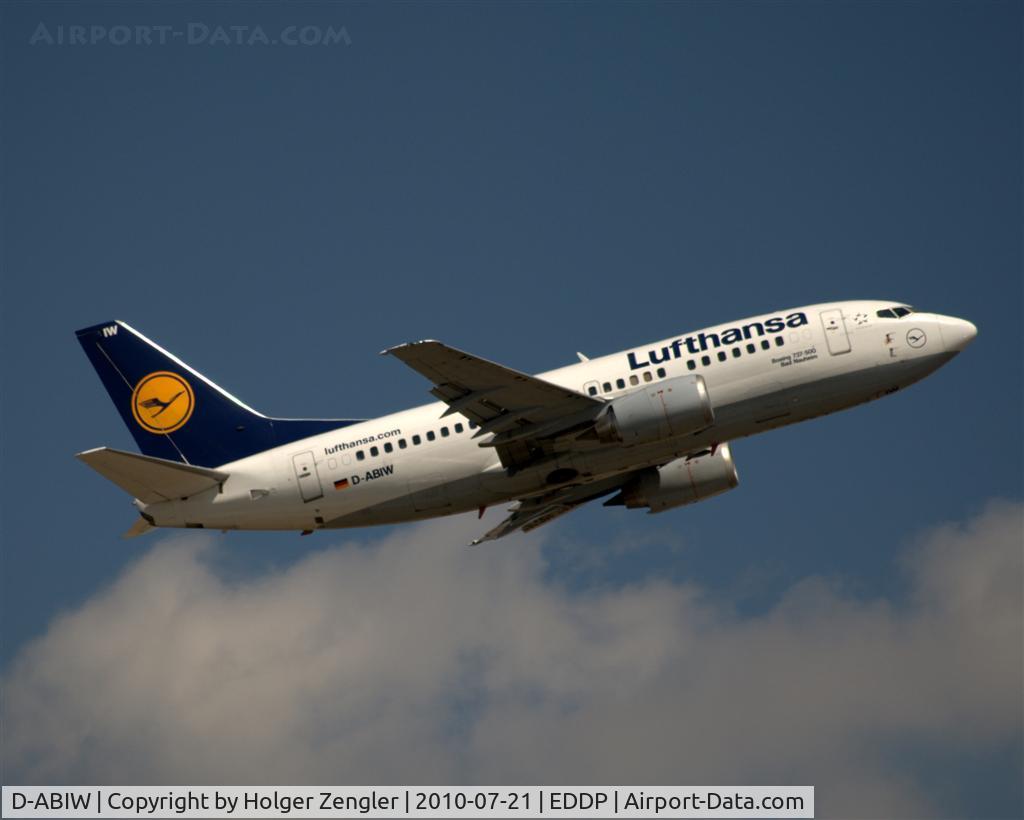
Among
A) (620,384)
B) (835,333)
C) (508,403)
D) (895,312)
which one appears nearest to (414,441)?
(508,403)

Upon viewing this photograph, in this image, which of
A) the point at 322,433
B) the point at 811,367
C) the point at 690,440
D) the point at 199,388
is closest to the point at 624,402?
the point at 690,440

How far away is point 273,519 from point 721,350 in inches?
664

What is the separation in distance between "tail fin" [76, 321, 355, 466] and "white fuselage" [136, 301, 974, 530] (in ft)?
5.35

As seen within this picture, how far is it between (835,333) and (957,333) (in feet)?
15.4

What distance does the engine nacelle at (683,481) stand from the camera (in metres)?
61.9

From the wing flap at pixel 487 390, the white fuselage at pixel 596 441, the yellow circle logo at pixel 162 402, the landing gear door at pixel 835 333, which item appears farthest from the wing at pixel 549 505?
the yellow circle logo at pixel 162 402

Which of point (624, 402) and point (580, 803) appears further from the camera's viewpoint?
point (624, 402)

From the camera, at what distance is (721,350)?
57125mm

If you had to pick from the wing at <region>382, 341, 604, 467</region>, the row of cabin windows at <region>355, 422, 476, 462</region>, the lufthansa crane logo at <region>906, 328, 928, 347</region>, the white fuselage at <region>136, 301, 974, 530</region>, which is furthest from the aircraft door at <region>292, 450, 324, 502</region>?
the lufthansa crane logo at <region>906, 328, 928, 347</region>

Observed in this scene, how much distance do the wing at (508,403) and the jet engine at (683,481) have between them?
654cm

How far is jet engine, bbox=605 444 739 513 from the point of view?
61.9 m

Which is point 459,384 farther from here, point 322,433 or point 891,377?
point 891,377

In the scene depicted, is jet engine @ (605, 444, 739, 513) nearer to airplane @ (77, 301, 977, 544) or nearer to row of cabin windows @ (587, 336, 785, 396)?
airplane @ (77, 301, 977, 544)

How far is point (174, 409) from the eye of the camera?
61906 millimetres
